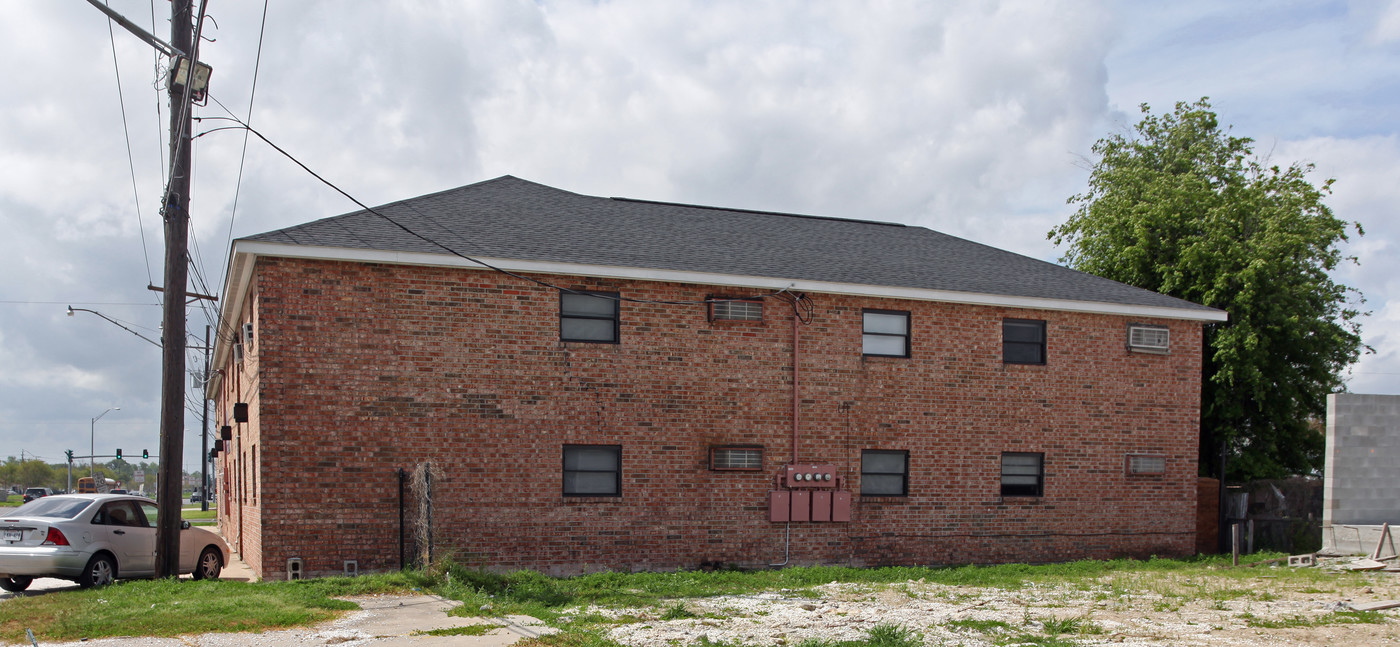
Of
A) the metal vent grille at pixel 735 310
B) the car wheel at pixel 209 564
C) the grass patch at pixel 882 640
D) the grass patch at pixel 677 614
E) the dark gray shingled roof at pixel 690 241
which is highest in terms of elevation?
the dark gray shingled roof at pixel 690 241

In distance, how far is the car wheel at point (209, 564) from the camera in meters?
16.6

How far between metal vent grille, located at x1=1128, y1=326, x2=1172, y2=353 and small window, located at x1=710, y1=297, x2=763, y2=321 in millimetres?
7879

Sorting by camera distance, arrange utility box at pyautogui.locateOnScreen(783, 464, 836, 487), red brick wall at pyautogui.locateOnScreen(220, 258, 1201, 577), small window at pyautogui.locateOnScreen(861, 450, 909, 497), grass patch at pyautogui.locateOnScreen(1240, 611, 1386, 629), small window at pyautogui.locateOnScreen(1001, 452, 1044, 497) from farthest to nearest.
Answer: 1. small window at pyautogui.locateOnScreen(1001, 452, 1044, 497)
2. small window at pyautogui.locateOnScreen(861, 450, 909, 497)
3. utility box at pyautogui.locateOnScreen(783, 464, 836, 487)
4. red brick wall at pyautogui.locateOnScreen(220, 258, 1201, 577)
5. grass patch at pyautogui.locateOnScreen(1240, 611, 1386, 629)

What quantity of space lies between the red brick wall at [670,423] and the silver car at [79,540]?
1697mm

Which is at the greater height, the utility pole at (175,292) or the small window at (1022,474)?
the utility pole at (175,292)

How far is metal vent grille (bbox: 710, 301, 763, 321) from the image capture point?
18000 millimetres

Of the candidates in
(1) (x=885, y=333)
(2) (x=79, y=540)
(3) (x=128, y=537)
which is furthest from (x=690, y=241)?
(2) (x=79, y=540)

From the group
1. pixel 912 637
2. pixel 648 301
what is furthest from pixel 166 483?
pixel 912 637

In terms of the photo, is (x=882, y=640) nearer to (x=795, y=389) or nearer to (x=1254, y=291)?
(x=795, y=389)

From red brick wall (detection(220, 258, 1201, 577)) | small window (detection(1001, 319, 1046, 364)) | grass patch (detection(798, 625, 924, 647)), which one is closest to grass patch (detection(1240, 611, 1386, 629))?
grass patch (detection(798, 625, 924, 647))

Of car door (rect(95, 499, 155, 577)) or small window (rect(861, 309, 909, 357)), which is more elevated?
small window (rect(861, 309, 909, 357))

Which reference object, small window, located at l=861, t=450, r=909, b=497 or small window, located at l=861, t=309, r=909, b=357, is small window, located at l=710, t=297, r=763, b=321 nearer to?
small window, located at l=861, t=309, r=909, b=357

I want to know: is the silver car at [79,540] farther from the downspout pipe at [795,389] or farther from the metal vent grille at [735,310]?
the downspout pipe at [795,389]

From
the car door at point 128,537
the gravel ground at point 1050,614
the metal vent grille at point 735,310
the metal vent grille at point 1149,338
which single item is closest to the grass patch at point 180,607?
the car door at point 128,537
